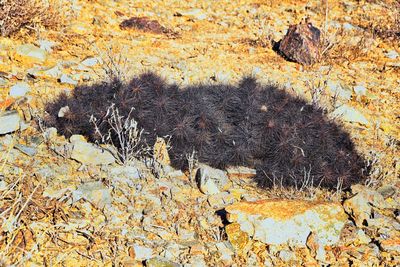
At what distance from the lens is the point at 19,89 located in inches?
204

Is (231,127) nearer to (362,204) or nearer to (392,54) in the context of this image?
(362,204)

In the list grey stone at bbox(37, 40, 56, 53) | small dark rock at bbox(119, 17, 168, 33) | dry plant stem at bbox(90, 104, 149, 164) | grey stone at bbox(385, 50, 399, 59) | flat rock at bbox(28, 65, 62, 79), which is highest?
grey stone at bbox(385, 50, 399, 59)

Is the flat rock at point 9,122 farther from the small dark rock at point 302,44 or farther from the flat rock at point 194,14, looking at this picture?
the flat rock at point 194,14

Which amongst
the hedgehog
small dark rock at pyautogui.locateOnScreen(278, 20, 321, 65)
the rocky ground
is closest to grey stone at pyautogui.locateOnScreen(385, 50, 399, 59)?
the rocky ground

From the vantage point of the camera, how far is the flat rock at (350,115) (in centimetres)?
577

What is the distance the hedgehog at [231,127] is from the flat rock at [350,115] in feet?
1.07

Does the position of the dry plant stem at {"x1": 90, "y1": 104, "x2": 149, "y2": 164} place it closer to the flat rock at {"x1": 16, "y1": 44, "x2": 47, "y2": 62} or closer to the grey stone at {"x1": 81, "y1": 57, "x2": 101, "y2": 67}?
the grey stone at {"x1": 81, "y1": 57, "x2": 101, "y2": 67}

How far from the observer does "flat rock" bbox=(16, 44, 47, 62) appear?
5.85 meters

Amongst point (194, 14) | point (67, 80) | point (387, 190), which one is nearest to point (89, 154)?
point (67, 80)

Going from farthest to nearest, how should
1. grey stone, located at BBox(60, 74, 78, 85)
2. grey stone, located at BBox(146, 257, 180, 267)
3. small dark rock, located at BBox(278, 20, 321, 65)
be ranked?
small dark rock, located at BBox(278, 20, 321, 65) < grey stone, located at BBox(60, 74, 78, 85) < grey stone, located at BBox(146, 257, 180, 267)

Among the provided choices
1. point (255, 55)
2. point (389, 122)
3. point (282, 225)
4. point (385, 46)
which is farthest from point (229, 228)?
point (385, 46)

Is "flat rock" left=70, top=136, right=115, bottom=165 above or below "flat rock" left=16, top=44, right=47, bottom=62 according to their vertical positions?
below

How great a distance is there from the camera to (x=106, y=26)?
7.28 meters

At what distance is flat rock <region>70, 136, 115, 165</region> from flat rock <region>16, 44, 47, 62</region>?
185 centimetres
